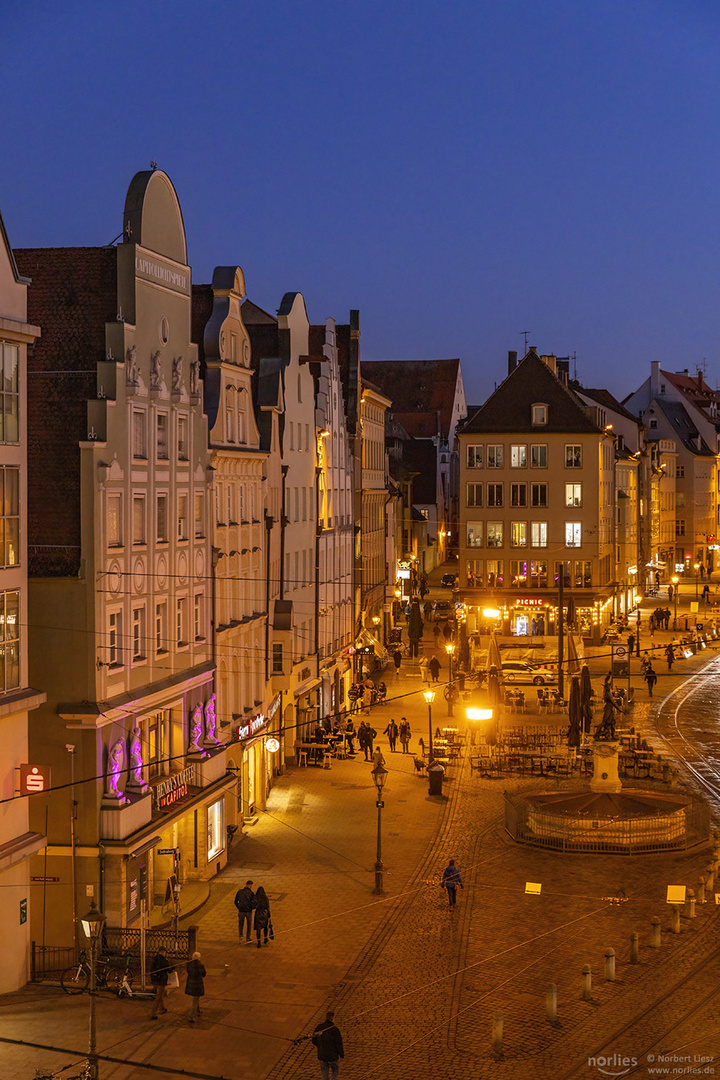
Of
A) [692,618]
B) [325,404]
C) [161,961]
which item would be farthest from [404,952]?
[692,618]

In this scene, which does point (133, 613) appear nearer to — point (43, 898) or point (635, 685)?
point (43, 898)

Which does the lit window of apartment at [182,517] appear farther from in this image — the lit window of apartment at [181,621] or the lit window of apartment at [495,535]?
the lit window of apartment at [495,535]

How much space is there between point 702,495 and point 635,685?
75.0m

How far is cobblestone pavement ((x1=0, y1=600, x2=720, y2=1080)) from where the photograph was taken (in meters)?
21.6

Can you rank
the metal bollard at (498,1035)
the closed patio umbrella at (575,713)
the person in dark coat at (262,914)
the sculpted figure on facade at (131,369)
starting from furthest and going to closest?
1. the closed patio umbrella at (575,713)
2. the sculpted figure on facade at (131,369)
3. the person in dark coat at (262,914)
4. the metal bollard at (498,1035)

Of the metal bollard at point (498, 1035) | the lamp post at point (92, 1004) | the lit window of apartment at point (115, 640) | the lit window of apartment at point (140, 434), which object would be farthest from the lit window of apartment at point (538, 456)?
the lamp post at point (92, 1004)

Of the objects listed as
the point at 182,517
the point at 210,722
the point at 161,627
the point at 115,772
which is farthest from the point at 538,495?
the point at 115,772

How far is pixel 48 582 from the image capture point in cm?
2820

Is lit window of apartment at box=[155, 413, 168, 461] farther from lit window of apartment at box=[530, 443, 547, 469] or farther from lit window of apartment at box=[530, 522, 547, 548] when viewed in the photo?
lit window of apartment at box=[530, 443, 547, 469]

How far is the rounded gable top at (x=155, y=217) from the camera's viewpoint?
99.9 feet

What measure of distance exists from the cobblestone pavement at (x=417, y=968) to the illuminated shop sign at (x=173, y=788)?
2.39 metres

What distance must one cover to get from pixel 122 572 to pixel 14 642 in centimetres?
395

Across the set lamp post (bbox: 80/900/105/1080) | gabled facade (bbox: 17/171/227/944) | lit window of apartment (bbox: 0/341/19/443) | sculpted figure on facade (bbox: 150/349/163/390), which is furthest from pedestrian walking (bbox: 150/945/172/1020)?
sculpted figure on facade (bbox: 150/349/163/390)

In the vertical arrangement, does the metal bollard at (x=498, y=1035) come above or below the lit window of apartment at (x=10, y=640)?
below
